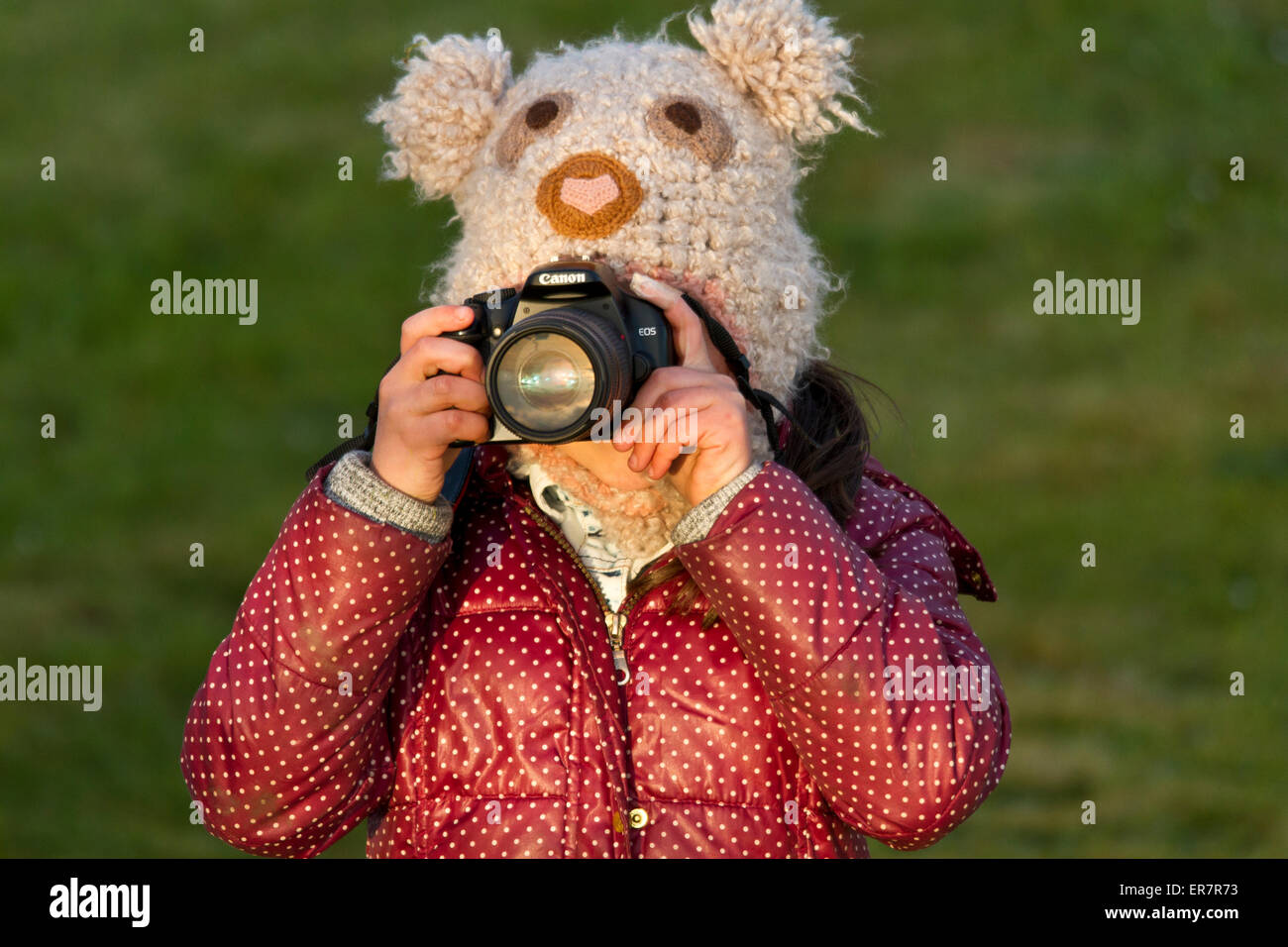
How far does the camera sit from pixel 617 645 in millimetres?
1448

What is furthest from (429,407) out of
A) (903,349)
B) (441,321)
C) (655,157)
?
(903,349)

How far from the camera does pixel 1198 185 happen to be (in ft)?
15.7

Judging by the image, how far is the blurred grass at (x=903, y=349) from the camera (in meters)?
3.27

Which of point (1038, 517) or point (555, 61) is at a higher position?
point (555, 61)

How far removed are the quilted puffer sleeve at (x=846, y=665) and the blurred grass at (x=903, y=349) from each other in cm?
160

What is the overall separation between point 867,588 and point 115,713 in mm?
2389

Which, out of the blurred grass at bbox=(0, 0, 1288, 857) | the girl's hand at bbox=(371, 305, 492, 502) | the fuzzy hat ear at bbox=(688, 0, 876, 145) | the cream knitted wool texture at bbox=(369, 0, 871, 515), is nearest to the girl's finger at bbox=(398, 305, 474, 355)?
the girl's hand at bbox=(371, 305, 492, 502)

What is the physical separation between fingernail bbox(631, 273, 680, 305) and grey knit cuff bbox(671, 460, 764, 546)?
0.53ft

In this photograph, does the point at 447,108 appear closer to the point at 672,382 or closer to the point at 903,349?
the point at 672,382

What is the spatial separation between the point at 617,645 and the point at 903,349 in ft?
10.4

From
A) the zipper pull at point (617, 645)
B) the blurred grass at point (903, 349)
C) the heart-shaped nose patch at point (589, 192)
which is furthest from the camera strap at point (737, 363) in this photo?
the blurred grass at point (903, 349)

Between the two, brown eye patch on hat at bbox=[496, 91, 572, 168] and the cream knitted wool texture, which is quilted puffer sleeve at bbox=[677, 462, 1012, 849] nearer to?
the cream knitted wool texture

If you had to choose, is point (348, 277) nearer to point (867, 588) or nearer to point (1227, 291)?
point (1227, 291)

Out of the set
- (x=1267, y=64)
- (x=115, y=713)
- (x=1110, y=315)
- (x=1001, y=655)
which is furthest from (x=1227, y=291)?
(x=115, y=713)
